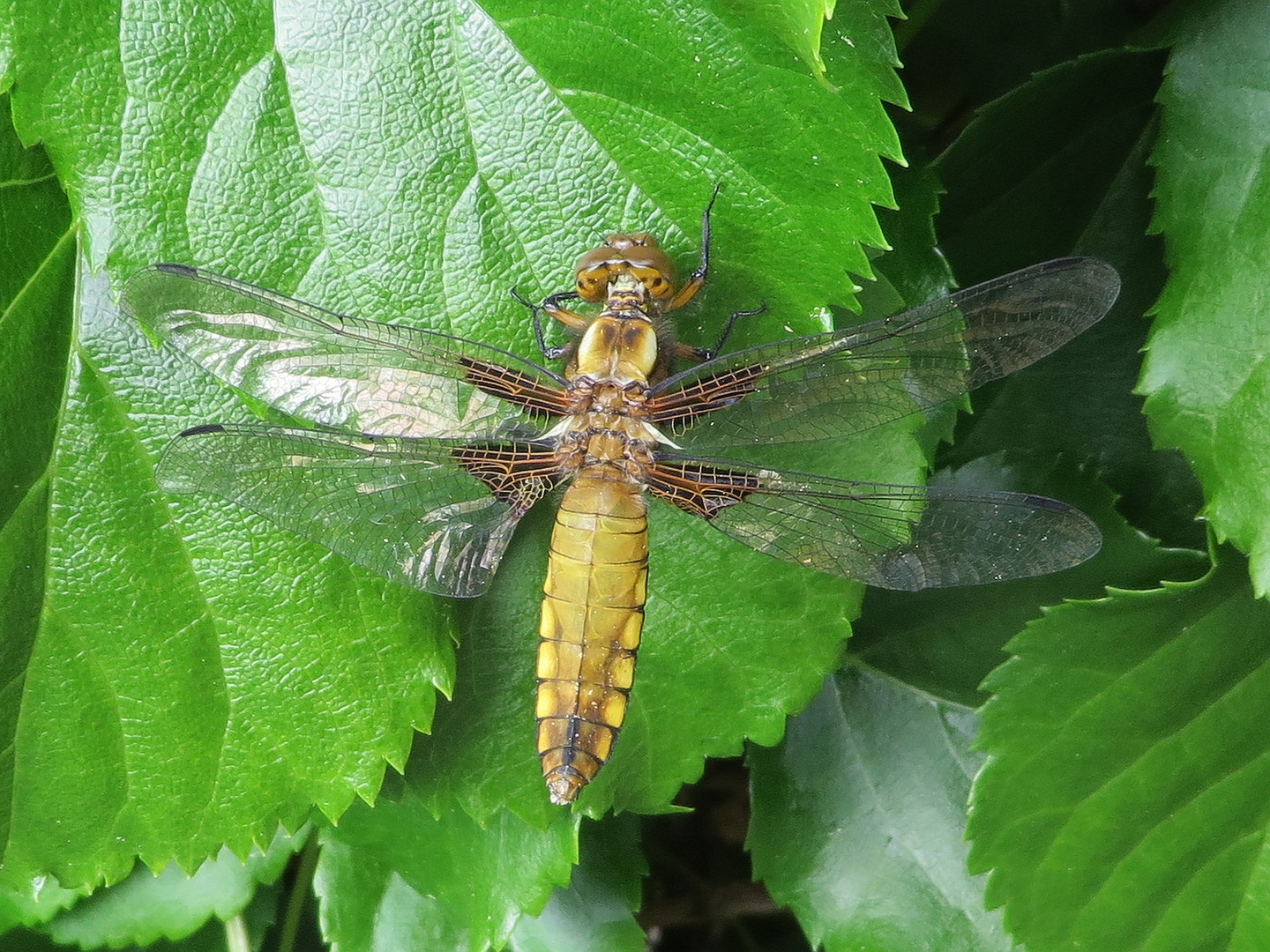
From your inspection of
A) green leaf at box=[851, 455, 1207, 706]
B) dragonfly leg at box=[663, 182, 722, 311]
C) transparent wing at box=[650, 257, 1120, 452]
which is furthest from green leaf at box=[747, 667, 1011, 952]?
dragonfly leg at box=[663, 182, 722, 311]

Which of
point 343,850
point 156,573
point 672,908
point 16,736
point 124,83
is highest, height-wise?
point 124,83

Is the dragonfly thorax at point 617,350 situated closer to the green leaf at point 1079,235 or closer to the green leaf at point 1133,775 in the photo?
the green leaf at point 1079,235

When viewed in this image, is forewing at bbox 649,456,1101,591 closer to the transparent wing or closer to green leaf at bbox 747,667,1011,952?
the transparent wing

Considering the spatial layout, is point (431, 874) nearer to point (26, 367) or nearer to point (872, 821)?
point (872, 821)

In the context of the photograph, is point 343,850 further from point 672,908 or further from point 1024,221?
point 1024,221

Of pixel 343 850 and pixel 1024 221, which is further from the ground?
pixel 1024 221

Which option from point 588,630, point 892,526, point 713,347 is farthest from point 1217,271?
point 588,630

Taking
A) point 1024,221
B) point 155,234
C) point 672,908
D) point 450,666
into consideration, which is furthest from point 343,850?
point 1024,221
